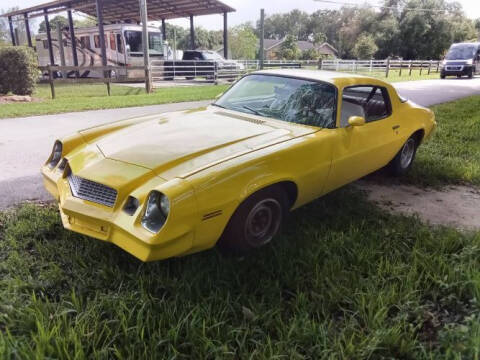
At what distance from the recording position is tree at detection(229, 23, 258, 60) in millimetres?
56094

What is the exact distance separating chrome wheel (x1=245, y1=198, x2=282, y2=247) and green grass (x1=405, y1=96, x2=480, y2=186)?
2523 mm

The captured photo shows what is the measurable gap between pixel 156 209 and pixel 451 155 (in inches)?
A: 192

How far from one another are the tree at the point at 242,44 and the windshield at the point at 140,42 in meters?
34.1

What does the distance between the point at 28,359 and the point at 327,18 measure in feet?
347

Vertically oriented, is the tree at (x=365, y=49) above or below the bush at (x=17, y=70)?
above

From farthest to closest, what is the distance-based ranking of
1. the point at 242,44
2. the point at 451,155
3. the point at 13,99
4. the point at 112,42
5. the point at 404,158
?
the point at 242,44 → the point at 112,42 → the point at 13,99 → the point at 451,155 → the point at 404,158

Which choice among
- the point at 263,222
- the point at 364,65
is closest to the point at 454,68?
the point at 364,65

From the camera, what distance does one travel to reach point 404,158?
4781 millimetres

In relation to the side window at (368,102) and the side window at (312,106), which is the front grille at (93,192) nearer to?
the side window at (312,106)

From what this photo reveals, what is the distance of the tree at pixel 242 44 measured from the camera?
184ft

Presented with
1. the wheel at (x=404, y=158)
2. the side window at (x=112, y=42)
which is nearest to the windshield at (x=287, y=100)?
the wheel at (x=404, y=158)

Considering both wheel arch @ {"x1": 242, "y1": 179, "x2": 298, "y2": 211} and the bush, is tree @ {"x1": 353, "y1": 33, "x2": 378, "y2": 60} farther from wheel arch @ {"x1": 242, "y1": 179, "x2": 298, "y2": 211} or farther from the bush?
wheel arch @ {"x1": 242, "y1": 179, "x2": 298, "y2": 211}

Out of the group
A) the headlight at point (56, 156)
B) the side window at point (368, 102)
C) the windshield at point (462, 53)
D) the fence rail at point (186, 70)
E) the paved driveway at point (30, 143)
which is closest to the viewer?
the headlight at point (56, 156)

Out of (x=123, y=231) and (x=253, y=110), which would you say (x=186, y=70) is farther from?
(x=123, y=231)
